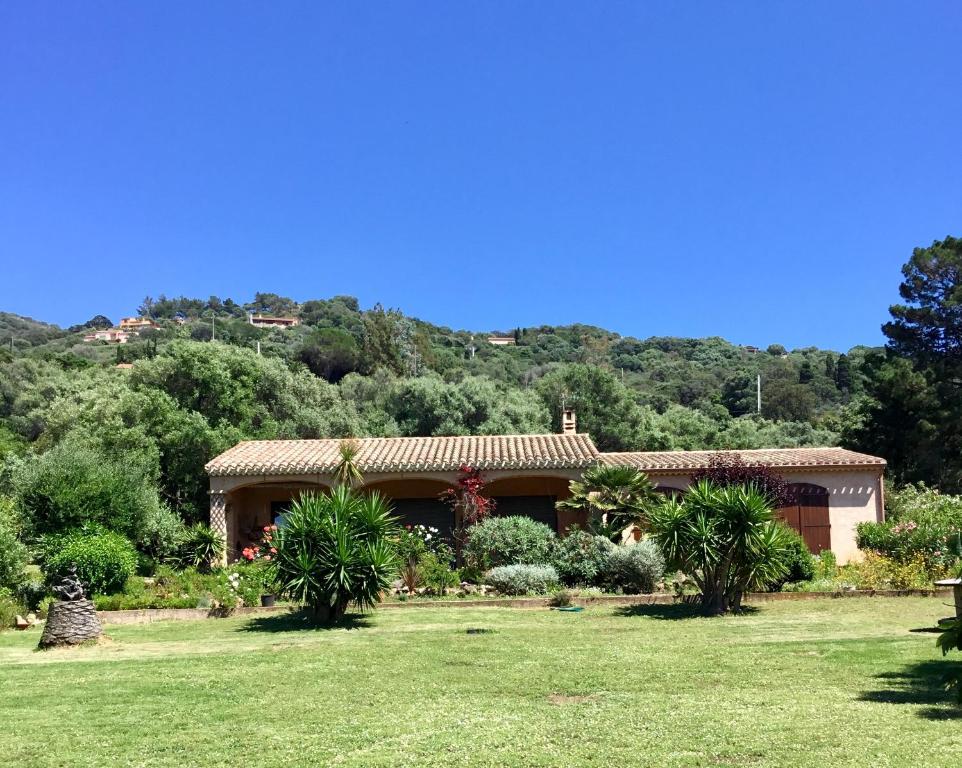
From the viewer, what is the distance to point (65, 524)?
19.2 m

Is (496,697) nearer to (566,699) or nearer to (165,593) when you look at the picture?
(566,699)

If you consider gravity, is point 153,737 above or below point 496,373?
below

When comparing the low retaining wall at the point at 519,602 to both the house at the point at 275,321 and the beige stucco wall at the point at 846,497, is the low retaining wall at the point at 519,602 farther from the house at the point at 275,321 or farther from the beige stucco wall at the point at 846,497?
the house at the point at 275,321

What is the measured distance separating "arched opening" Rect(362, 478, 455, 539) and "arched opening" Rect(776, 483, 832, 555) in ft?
31.6

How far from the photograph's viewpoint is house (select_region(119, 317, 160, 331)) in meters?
106

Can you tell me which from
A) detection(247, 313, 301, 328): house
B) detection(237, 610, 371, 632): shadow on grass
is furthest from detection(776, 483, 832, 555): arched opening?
detection(247, 313, 301, 328): house

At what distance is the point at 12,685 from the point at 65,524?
10.2 meters

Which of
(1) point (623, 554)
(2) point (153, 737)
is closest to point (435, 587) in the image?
(1) point (623, 554)

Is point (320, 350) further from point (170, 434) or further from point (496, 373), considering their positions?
point (170, 434)

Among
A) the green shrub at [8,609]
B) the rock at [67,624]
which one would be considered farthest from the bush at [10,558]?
the rock at [67,624]

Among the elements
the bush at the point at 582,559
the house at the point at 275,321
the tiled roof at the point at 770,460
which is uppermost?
the house at the point at 275,321

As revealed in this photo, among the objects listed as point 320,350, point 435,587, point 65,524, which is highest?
point 320,350

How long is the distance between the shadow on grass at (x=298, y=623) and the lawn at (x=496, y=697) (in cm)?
29

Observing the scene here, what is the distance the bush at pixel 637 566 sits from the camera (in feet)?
59.2
